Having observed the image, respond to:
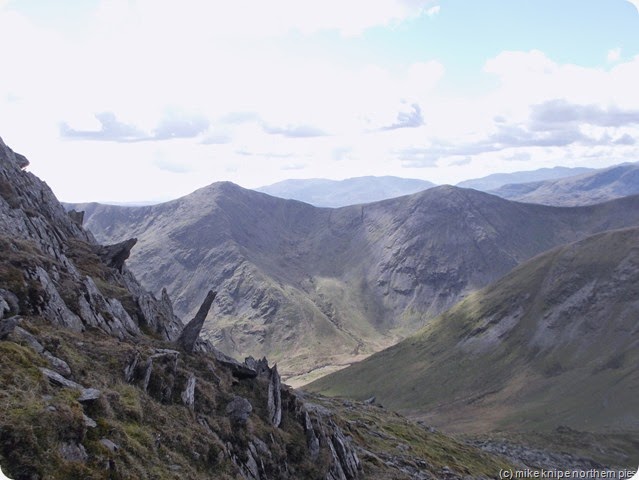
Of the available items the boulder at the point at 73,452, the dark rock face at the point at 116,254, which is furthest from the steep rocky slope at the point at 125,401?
the dark rock face at the point at 116,254

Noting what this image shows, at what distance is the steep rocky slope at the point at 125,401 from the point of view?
2186cm

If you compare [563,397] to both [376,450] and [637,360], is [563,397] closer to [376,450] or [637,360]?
[637,360]

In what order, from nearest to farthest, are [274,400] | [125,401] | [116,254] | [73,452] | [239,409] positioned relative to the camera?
1. [73,452]
2. [125,401]
3. [239,409]
4. [274,400]
5. [116,254]

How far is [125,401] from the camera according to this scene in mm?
28031

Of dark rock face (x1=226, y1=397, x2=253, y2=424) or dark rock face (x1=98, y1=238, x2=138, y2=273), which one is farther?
dark rock face (x1=98, y1=238, x2=138, y2=273)

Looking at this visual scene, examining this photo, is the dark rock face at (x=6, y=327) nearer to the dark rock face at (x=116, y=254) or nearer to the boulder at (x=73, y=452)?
the boulder at (x=73, y=452)

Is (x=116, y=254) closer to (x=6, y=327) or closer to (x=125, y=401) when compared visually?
(x=6, y=327)

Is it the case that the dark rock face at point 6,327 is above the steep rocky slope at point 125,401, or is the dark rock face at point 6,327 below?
above

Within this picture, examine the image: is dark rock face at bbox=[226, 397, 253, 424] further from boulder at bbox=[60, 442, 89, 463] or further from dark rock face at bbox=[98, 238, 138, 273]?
dark rock face at bbox=[98, 238, 138, 273]

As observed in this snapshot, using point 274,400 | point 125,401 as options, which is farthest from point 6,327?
point 274,400

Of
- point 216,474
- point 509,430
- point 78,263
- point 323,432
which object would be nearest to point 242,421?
point 216,474

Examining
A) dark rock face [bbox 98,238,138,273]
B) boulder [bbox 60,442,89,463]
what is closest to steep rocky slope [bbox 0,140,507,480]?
boulder [bbox 60,442,89,463]

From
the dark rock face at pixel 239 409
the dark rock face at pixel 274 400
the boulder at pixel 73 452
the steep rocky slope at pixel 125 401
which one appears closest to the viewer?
the boulder at pixel 73 452

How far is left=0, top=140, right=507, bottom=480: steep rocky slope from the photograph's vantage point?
21.9 meters
